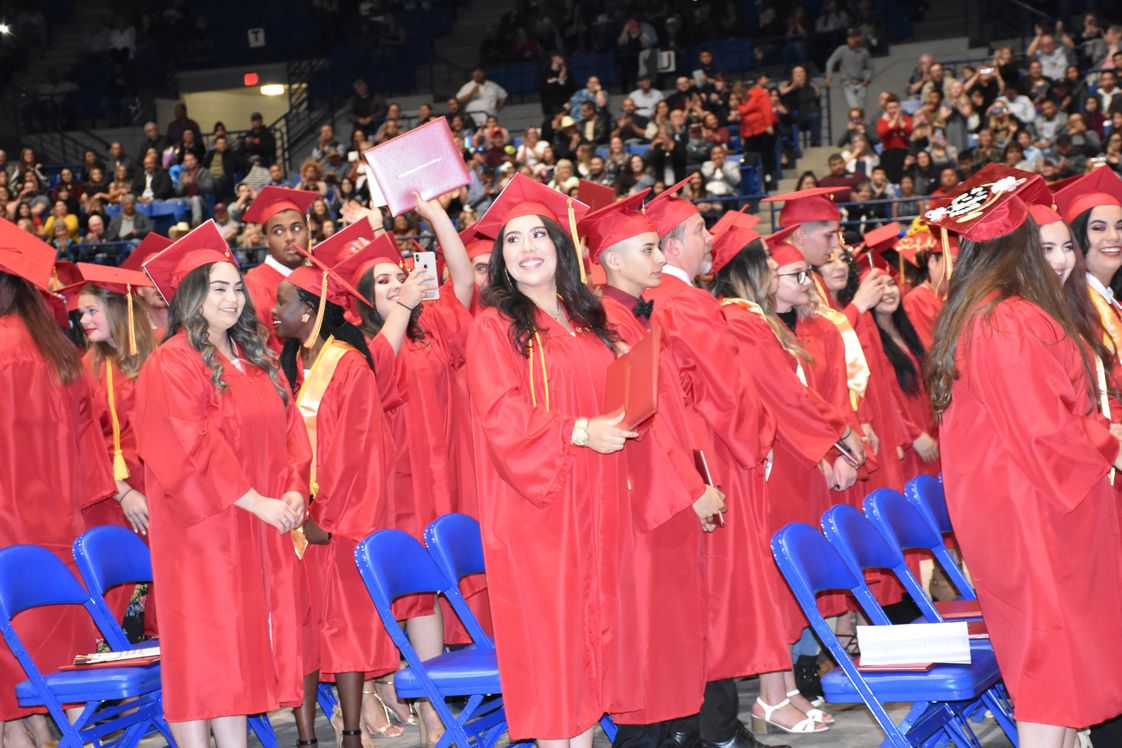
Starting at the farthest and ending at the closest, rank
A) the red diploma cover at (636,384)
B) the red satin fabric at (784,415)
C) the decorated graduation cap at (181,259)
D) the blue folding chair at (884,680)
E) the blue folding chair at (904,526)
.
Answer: the red satin fabric at (784,415) → the blue folding chair at (904,526) → the decorated graduation cap at (181,259) → the blue folding chair at (884,680) → the red diploma cover at (636,384)

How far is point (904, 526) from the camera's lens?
5148 mm

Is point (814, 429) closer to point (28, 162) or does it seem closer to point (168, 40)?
point (28, 162)

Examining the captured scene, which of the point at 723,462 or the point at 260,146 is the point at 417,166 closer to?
the point at 723,462

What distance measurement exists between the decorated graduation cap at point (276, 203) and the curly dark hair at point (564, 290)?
2960 millimetres

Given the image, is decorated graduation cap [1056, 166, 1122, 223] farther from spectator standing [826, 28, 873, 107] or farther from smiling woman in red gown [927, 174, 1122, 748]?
spectator standing [826, 28, 873, 107]

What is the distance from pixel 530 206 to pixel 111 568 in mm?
2166

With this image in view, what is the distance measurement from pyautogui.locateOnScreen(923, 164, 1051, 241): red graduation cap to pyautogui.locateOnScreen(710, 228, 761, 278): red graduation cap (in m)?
1.54

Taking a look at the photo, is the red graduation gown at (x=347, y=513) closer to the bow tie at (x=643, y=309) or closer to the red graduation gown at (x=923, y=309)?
the bow tie at (x=643, y=309)

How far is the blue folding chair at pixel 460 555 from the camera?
487 cm

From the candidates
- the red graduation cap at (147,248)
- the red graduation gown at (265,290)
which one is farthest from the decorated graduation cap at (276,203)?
the red graduation cap at (147,248)

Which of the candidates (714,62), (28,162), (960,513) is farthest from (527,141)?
(960,513)

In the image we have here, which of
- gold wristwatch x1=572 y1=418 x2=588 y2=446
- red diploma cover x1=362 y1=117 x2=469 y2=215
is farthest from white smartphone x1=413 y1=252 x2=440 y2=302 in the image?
gold wristwatch x1=572 y1=418 x2=588 y2=446

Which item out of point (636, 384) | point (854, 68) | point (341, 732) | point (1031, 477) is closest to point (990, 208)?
point (1031, 477)

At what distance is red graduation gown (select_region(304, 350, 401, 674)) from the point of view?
5242mm
